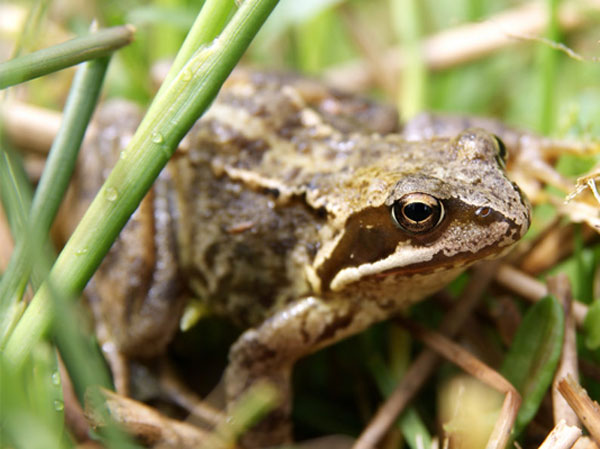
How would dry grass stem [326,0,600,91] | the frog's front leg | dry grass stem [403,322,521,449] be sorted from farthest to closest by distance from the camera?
dry grass stem [326,0,600,91]
the frog's front leg
dry grass stem [403,322,521,449]

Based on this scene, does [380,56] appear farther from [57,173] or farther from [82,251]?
[82,251]

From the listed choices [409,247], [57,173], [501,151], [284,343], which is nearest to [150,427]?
[284,343]

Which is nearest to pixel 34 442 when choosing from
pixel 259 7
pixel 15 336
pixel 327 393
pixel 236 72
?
pixel 15 336

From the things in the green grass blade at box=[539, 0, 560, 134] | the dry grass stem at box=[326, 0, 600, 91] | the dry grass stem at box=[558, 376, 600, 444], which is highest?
the dry grass stem at box=[326, 0, 600, 91]

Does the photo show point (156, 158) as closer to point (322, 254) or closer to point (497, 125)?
point (322, 254)

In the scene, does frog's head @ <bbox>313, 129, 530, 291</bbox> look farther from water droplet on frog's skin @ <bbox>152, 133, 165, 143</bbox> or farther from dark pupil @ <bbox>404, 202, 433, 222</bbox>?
water droplet on frog's skin @ <bbox>152, 133, 165, 143</bbox>

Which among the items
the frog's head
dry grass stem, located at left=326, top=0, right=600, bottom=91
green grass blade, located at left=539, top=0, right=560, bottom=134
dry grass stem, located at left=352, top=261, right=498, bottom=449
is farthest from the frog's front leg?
dry grass stem, located at left=326, top=0, right=600, bottom=91

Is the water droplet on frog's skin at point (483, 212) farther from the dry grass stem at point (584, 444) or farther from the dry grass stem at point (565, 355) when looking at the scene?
the dry grass stem at point (584, 444)
